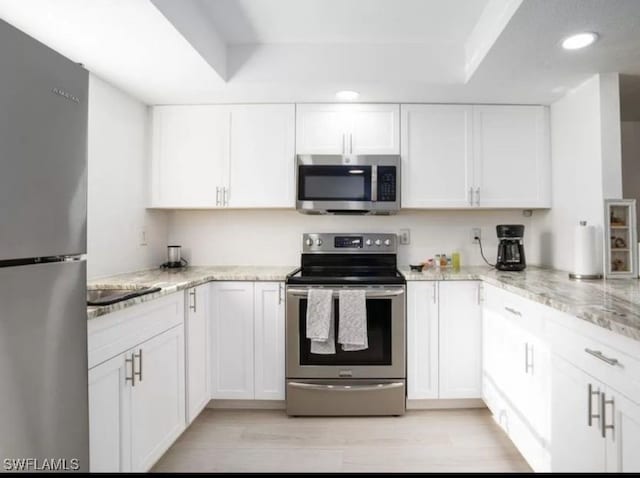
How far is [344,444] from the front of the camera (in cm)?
194

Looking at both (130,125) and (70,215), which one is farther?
(130,125)

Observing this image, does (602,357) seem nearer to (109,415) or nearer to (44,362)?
(44,362)

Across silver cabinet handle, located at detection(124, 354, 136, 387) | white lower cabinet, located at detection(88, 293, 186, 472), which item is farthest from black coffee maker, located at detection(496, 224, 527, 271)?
silver cabinet handle, located at detection(124, 354, 136, 387)

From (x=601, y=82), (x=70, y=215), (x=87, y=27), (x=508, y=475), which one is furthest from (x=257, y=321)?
(x=601, y=82)

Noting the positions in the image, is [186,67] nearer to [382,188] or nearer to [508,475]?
[382,188]

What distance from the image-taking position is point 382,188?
2.47 meters

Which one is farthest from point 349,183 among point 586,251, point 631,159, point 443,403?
point 631,159

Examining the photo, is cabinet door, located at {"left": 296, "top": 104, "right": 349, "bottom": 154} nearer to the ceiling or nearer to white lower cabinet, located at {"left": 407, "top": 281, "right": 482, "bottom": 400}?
the ceiling

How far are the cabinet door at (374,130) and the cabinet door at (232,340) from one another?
4.19 feet

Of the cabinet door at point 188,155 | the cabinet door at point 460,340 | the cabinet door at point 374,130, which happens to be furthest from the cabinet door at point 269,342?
the cabinet door at point 374,130

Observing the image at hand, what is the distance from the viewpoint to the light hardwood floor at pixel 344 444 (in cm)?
177

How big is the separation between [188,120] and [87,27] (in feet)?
3.34

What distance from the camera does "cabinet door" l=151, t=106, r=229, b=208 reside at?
2555 mm

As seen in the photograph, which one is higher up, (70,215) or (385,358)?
(70,215)
